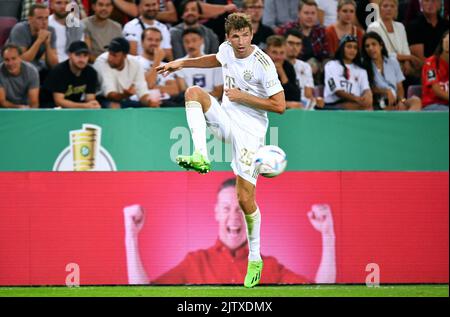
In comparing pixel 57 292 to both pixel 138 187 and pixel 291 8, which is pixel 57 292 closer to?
pixel 138 187

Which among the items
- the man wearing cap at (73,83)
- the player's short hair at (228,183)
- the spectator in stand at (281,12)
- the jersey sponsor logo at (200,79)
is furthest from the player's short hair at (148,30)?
the player's short hair at (228,183)

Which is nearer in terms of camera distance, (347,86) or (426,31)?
(347,86)

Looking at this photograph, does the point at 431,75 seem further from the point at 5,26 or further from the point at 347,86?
the point at 5,26

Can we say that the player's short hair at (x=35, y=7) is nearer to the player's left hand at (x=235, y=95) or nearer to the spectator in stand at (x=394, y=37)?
the spectator in stand at (x=394, y=37)

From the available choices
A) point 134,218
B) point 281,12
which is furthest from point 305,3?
point 134,218

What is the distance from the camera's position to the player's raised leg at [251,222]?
37.9 feet

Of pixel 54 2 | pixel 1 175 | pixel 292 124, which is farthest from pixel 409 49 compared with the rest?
pixel 1 175

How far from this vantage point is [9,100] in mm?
15195

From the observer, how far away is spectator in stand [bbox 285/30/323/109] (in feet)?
51.6

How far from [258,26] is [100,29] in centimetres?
255

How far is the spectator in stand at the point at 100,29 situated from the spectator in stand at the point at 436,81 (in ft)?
16.7

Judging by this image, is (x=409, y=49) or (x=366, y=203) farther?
(x=409, y=49)

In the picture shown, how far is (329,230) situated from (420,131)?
2178 mm

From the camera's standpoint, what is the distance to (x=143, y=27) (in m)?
15.8
